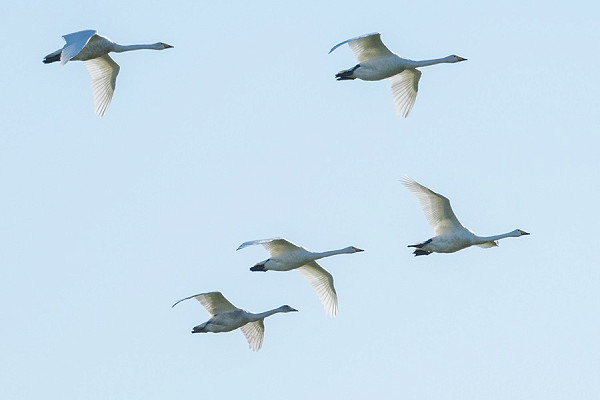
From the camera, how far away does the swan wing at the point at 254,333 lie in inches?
1661

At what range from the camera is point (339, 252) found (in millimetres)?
41688

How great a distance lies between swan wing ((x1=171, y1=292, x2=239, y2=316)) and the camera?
40.5 m

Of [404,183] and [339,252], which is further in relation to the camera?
[339,252]

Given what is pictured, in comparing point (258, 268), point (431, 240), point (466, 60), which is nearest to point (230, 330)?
point (258, 268)

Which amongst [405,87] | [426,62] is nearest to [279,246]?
[405,87]

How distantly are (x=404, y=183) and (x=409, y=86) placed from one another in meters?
5.10

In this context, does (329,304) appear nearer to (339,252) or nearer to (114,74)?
(339,252)

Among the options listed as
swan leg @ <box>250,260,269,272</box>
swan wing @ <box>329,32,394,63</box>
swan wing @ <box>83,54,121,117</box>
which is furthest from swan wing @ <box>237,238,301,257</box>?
swan wing @ <box>83,54,121,117</box>

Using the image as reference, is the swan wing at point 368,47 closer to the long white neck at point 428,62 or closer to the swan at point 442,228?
the long white neck at point 428,62

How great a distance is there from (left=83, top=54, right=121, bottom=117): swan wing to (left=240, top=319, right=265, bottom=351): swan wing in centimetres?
667

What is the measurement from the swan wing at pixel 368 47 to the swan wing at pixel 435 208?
12.6ft

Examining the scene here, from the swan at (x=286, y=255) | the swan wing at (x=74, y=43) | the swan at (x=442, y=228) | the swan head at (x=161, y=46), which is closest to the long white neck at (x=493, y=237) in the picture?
the swan at (x=442, y=228)

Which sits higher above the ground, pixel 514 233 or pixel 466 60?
pixel 466 60

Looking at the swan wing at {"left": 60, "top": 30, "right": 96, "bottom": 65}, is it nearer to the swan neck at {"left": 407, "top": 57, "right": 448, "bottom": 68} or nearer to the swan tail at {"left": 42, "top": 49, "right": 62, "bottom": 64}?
the swan tail at {"left": 42, "top": 49, "right": 62, "bottom": 64}
